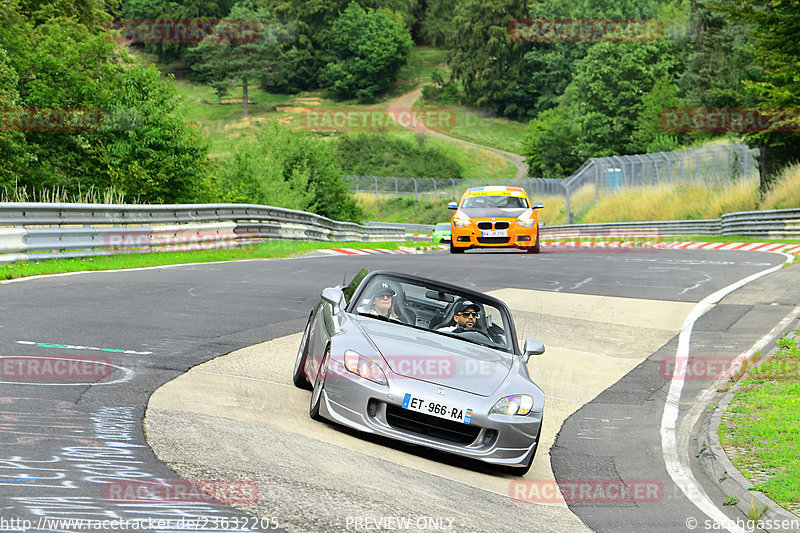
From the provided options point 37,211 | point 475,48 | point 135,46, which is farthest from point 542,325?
point 135,46

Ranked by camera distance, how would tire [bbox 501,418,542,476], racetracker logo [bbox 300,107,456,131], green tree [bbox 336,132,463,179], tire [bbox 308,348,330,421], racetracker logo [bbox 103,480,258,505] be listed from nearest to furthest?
racetracker logo [bbox 103,480,258,505] < tire [bbox 501,418,542,476] < tire [bbox 308,348,330,421] < green tree [bbox 336,132,463,179] < racetracker logo [bbox 300,107,456,131]

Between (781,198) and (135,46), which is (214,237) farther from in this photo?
(135,46)

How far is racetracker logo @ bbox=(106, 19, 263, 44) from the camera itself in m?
133

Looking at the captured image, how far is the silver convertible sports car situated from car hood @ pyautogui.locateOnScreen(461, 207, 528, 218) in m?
16.9

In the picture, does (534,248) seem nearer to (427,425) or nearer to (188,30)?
(427,425)

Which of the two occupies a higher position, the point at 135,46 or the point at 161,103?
the point at 135,46

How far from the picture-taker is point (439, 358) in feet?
23.7

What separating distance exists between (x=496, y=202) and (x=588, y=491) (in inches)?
740

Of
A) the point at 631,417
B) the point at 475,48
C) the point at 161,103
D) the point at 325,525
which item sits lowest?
the point at 631,417

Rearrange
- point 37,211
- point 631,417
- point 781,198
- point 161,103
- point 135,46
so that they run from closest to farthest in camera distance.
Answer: point 631,417 < point 37,211 < point 161,103 < point 781,198 < point 135,46

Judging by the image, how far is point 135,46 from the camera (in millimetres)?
161500

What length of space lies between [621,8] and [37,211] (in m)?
111

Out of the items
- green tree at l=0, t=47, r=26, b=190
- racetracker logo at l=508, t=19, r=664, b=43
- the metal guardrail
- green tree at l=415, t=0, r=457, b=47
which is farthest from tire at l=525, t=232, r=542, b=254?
green tree at l=415, t=0, r=457, b=47

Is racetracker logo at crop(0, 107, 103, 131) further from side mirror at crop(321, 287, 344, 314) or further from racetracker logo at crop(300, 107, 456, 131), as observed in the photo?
racetracker logo at crop(300, 107, 456, 131)
